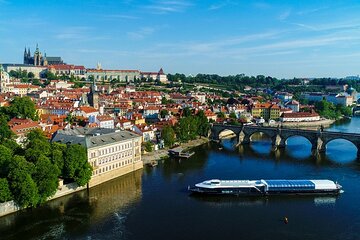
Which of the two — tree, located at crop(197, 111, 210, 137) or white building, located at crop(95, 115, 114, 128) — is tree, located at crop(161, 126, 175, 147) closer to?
white building, located at crop(95, 115, 114, 128)

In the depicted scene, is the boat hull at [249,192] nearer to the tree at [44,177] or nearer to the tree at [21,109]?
the tree at [44,177]

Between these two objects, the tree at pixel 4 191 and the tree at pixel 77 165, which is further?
the tree at pixel 77 165

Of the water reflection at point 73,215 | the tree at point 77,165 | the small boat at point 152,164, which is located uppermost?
the tree at point 77,165

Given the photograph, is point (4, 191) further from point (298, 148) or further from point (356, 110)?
point (356, 110)

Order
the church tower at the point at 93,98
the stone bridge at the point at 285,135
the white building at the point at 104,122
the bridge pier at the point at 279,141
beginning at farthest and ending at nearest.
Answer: the church tower at the point at 93,98 < the white building at the point at 104,122 < the bridge pier at the point at 279,141 < the stone bridge at the point at 285,135

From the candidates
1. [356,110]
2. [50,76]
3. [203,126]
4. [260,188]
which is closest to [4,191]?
[260,188]

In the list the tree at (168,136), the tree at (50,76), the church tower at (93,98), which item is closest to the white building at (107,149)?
the tree at (168,136)

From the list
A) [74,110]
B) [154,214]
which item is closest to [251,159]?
[154,214]

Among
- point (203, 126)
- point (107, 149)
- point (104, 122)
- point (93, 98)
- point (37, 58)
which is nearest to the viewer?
point (107, 149)
